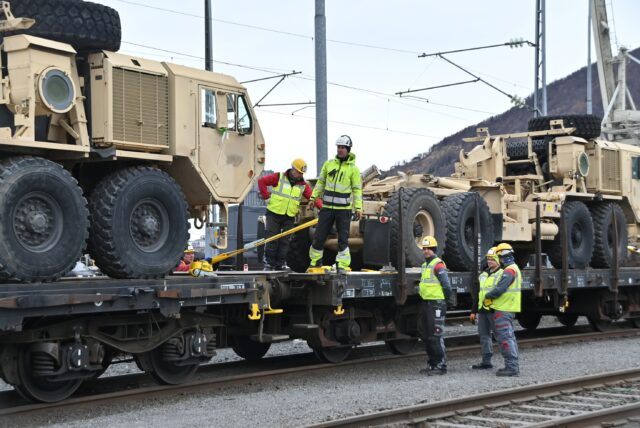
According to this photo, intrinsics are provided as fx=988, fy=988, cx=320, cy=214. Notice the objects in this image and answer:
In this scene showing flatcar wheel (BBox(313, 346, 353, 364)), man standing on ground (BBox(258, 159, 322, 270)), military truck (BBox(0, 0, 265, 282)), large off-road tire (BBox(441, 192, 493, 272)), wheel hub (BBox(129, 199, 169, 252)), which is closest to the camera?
military truck (BBox(0, 0, 265, 282))

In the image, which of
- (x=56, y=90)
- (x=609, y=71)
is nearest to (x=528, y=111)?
(x=609, y=71)

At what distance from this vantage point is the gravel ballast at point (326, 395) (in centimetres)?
930

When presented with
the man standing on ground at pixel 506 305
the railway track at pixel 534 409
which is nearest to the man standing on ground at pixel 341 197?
the man standing on ground at pixel 506 305

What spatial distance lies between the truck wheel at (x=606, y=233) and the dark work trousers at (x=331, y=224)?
7.47m

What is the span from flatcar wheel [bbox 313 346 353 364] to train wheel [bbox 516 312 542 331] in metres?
6.86

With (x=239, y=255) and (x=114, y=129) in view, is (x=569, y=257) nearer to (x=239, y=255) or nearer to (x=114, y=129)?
(x=239, y=255)

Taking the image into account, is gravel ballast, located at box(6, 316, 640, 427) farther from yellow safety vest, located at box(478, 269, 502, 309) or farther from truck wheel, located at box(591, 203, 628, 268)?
truck wheel, located at box(591, 203, 628, 268)

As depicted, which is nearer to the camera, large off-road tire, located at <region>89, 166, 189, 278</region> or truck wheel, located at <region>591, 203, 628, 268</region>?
large off-road tire, located at <region>89, 166, 189, 278</region>

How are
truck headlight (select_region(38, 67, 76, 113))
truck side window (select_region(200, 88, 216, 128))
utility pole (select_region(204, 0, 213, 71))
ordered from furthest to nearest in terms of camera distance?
utility pole (select_region(204, 0, 213, 71)), truck side window (select_region(200, 88, 216, 128)), truck headlight (select_region(38, 67, 76, 113))

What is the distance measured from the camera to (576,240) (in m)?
18.0

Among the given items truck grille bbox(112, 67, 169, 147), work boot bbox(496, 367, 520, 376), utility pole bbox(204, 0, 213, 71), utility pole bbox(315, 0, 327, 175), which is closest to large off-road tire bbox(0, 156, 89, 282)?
truck grille bbox(112, 67, 169, 147)

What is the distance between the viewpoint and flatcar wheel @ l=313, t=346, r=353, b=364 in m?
13.5

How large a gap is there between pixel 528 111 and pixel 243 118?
298ft

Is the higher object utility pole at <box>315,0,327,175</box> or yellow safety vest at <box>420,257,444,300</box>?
utility pole at <box>315,0,327,175</box>
